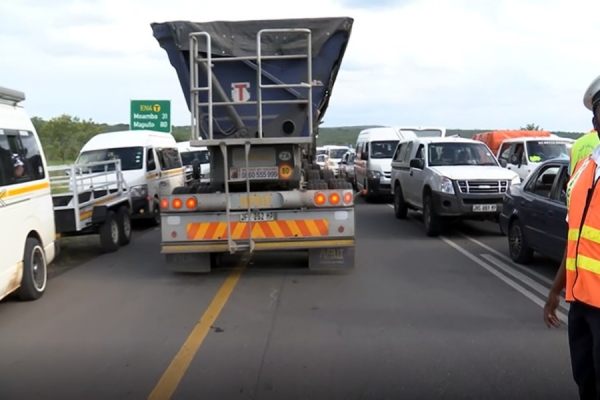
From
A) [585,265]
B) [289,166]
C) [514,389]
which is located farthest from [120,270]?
[585,265]

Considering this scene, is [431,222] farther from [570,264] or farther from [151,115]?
[151,115]

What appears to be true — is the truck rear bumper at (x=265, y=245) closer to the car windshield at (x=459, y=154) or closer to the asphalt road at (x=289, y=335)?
the asphalt road at (x=289, y=335)

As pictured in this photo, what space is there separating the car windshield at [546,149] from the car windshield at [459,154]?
11.6 ft

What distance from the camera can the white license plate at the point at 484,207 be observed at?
12234 mm

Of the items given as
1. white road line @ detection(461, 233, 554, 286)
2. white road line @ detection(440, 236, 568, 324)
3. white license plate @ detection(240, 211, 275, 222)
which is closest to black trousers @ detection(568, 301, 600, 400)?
white road line @ detection(440, 236, 568, 324)

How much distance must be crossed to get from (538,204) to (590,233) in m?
6.40

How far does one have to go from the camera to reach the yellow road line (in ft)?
15.8

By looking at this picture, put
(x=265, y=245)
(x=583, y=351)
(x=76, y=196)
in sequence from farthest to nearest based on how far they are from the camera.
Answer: (x=76, y=196), (x=265, y=245), (x=583, y=351)

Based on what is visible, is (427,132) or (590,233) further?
(427,132)

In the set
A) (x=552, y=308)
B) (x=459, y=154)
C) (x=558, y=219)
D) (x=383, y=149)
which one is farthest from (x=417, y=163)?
(x=552, y=308)

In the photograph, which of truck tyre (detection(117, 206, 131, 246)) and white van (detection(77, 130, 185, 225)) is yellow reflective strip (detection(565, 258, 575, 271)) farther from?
white van (detection(77, 130, 185, 225))

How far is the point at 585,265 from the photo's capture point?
9.92 ft

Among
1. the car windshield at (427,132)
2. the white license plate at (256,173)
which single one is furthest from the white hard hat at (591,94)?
the car windshield at (427,132)

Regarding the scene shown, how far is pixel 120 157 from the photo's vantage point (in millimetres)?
15164
